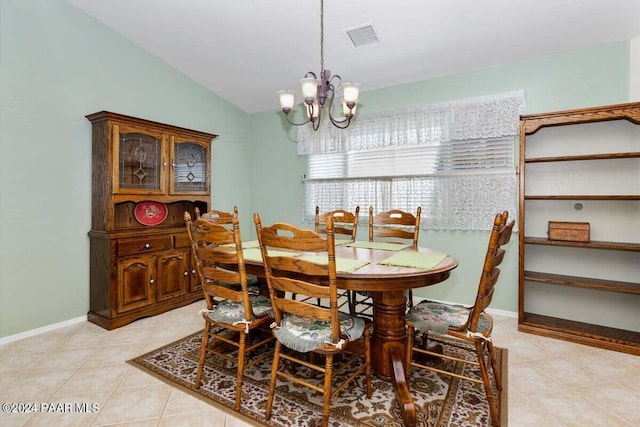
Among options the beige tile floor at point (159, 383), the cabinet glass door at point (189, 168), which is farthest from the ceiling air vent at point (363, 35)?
the beige tile floor at point (159, 383)

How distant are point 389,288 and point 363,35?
2.30 m

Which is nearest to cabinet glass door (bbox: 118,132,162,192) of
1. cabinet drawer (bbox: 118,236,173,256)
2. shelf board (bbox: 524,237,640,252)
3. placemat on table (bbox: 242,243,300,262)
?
cabinet drawer (bbox: 118,236,173,256)

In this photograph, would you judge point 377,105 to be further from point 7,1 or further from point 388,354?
point 7,1

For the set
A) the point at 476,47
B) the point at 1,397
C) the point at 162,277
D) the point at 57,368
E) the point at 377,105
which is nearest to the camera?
the point at 1,397

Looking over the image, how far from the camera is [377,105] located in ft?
12.2

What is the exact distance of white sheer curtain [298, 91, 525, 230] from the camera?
306cm

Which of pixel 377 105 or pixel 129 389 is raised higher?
pixel 377 105

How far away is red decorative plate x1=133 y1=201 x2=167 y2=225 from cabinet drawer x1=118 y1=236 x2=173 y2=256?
343 mm

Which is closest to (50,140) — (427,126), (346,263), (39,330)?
(39,330)

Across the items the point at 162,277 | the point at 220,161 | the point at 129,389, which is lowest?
the point at 129,389

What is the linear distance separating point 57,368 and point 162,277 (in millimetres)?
1136

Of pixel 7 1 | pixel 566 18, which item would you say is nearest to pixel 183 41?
pixel 7 1

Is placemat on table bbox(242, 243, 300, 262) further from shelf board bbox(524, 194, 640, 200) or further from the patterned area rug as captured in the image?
shelf board bbox(524, 194, 640, 200)

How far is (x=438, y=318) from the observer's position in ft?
6.03
